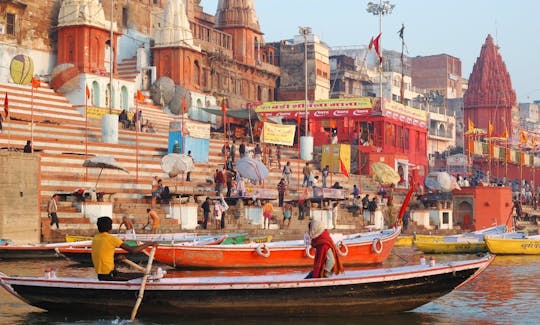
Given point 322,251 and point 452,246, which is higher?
point 322,251

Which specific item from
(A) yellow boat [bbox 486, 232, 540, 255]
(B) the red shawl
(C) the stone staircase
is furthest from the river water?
(A) yellow boat [bbox 486, 232, 540, 255]

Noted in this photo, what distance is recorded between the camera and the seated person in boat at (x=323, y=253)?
40.5ft

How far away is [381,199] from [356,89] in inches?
1360

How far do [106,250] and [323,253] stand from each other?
3050mm

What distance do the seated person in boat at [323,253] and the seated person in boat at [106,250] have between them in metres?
2.31

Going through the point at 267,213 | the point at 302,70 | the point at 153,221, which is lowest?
the point at 153,221

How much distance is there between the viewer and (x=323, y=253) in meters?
12.4

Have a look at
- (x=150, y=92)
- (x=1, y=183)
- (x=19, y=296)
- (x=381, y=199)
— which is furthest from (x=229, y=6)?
(x=19, y=296)

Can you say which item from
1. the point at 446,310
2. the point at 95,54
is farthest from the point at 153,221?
the point at 95,54

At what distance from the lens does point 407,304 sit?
13148mm

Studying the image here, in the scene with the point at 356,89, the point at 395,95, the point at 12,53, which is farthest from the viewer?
the point at 395,95

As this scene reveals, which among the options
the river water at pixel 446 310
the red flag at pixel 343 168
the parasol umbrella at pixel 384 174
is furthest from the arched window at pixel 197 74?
the river water at pixel 446 310

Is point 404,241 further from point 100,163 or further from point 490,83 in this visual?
point 490,83

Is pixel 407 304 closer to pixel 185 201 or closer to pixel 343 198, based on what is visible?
pixel 185 201
